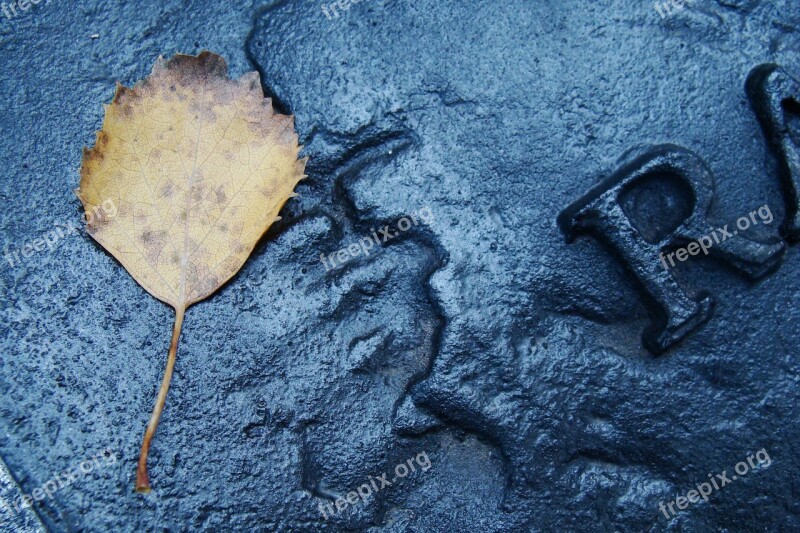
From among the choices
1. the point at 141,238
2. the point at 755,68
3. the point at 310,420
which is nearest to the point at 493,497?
the point at 310,420

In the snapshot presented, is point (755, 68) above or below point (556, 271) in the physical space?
above

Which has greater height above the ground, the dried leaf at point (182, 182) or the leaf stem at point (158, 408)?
the dried leaf at point (182, 182)

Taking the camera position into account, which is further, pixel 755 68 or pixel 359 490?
pixel 755 68

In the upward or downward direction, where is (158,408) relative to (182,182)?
downward

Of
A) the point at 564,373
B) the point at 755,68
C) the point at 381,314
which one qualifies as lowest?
the point at 381,314

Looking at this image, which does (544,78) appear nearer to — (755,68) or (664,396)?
(755,68)

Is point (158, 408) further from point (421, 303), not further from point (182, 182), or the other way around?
point (421, 303)

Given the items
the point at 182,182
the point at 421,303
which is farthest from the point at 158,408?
the point at 421,303
